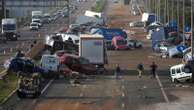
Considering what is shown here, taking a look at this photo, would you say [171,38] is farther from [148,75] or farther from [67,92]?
[67,92]

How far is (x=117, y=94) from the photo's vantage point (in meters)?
40.8

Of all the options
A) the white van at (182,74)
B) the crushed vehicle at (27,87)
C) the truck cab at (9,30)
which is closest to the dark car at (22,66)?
the white van at (182,74)

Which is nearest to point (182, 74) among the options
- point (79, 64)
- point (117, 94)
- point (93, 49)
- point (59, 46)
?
point (117, 94)

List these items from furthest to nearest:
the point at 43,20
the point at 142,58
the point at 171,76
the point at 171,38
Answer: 1. the point at 43,20
2. the point at 171,38
3. the point at 142,58
4. the point at 171,76

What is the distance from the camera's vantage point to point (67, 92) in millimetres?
41562

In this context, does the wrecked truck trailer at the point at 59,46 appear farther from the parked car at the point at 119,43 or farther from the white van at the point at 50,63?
the white van at the point at 50,63

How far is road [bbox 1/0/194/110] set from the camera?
116ft

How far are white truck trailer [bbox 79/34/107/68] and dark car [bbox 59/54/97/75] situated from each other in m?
1.34

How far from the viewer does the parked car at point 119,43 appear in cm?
7748

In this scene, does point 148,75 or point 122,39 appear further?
point 122,39

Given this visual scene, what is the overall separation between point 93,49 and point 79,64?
2.61 m

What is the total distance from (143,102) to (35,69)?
1315cm

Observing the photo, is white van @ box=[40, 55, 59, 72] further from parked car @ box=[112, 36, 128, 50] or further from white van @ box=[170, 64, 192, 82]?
parked car @ box=[112, 36, 128, 50]

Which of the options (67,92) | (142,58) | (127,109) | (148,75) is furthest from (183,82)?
(142,58)
